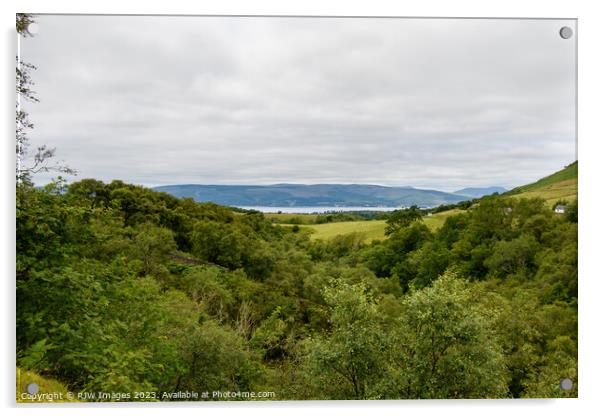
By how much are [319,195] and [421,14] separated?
389 centimetres

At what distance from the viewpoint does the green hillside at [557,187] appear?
6605 millimetres

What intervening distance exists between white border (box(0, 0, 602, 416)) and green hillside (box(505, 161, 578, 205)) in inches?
5.3

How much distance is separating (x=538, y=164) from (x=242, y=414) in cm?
693

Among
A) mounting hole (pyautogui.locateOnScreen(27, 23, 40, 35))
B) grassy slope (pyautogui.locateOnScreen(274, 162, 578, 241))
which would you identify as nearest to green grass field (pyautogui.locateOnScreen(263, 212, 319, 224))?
grassy slope (pyautogui.locateOnScreen(274, 162, 578, 241))

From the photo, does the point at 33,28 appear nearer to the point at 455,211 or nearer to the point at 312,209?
the point at 312,209

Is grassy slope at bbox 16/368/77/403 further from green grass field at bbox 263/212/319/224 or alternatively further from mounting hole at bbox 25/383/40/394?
green grass field at bbox 263/212/319/224

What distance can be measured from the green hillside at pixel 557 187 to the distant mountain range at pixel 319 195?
0.78 meters

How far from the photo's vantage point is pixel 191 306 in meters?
10.4

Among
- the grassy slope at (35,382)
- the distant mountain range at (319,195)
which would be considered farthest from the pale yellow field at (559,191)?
the grassy slope at (35,382)

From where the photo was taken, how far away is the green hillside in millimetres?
6605

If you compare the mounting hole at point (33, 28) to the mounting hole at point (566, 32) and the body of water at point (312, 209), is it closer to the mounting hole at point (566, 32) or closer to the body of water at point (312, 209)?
the body of water at point (312, 209)

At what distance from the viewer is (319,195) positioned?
27.3 ft

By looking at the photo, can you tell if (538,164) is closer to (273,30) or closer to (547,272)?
(547,272)

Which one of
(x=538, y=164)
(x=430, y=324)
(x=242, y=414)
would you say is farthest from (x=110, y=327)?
(x=538, y=164)
